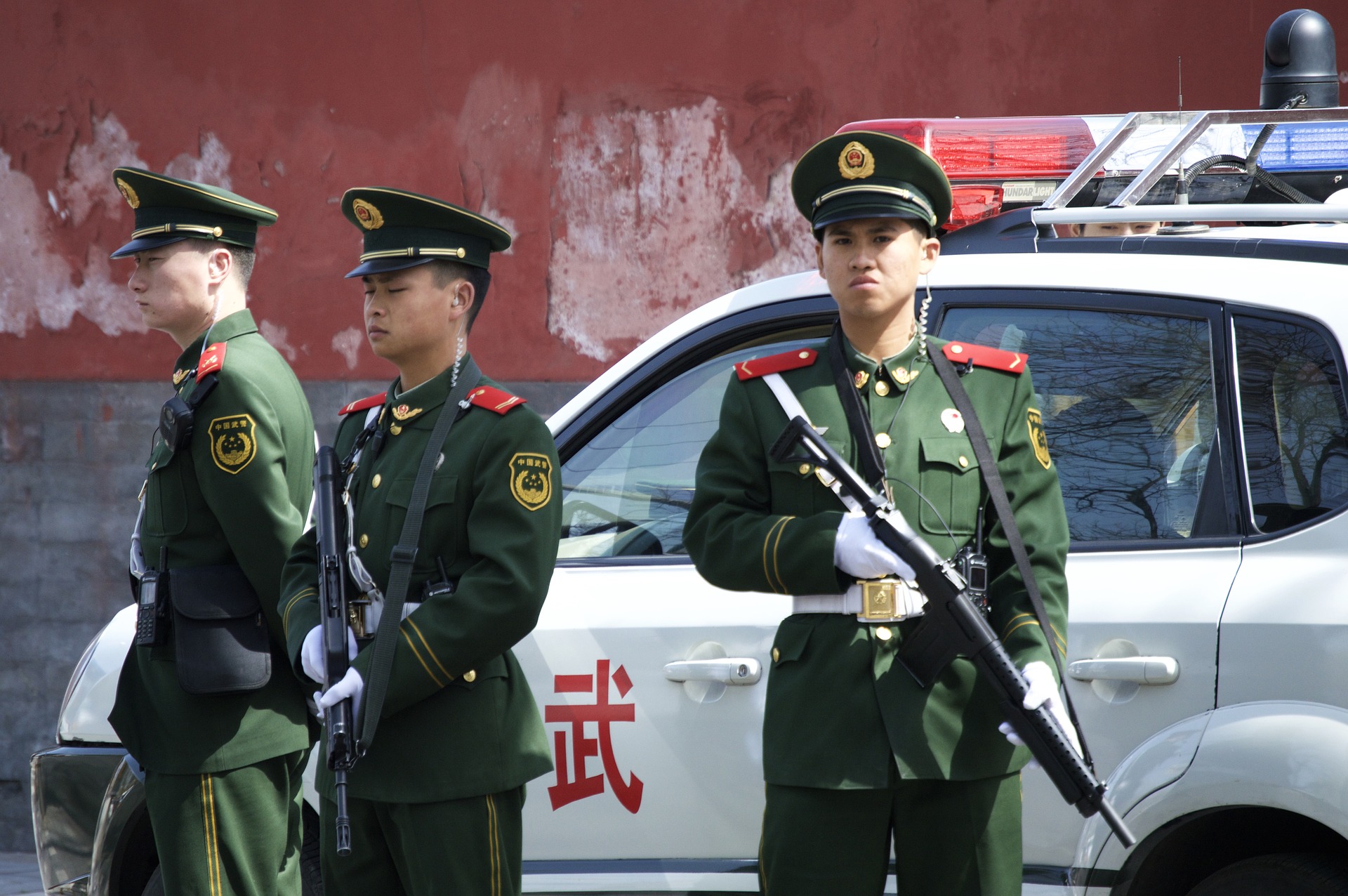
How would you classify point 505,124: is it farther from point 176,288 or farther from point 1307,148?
point 1307,148

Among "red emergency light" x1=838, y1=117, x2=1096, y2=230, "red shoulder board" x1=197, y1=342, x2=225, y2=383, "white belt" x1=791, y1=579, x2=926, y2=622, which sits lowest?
"white belt" x1=791, y1=579, x2=926, y2=622

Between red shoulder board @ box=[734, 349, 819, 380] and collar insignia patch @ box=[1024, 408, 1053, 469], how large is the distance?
37 cm

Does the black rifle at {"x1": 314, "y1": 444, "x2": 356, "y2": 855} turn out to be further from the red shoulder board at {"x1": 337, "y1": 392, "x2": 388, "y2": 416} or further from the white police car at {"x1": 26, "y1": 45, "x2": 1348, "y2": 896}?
the white police car at {"x1": 26, "y1": 45, "x2": 1348, "y2": 896}

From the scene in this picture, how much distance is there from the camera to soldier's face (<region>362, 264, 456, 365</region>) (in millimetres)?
2703

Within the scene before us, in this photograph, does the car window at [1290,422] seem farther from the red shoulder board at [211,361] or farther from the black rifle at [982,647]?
the red shoulder board at [211,361]

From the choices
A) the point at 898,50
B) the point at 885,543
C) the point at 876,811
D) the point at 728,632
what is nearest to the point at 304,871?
the point at 728,632

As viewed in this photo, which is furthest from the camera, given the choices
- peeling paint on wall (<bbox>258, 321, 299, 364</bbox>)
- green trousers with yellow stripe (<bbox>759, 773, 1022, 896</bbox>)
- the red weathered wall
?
peeling paint on wall (<bbox>258, 321, 299, 364</bbox>)

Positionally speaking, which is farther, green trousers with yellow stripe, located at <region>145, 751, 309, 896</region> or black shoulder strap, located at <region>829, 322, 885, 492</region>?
green trousers with yellow stripe, located at <region>145, 751, 309, 896</region>

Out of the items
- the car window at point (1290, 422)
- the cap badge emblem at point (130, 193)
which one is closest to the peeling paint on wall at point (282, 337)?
the cap badge emblem at point (130, 193)

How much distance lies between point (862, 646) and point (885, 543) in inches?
8.2

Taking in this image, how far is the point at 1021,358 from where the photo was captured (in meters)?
2.58

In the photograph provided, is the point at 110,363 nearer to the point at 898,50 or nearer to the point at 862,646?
the point at 898,50

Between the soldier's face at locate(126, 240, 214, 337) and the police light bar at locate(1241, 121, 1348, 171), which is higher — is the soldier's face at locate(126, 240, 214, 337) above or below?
below

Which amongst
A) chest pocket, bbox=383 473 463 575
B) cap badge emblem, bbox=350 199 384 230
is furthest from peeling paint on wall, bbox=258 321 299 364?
chest pocket, bbox=383 473 463 575
